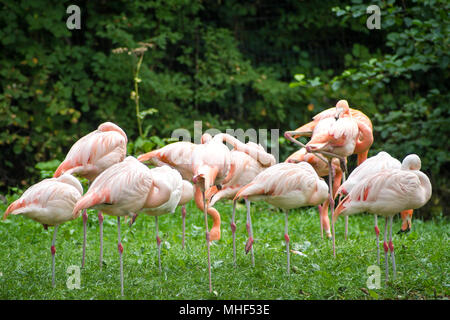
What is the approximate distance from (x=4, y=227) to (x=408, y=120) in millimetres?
4671

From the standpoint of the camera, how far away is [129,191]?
337 cm

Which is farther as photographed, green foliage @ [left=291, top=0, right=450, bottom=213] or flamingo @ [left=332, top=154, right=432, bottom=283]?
green foliage @ [left=291, top=0, right=450, bottom=213]

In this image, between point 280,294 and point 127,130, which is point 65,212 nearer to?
point 280,294

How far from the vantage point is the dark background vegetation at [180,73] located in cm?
755

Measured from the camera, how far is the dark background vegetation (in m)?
7.55

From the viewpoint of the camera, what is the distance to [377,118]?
711 centimetres

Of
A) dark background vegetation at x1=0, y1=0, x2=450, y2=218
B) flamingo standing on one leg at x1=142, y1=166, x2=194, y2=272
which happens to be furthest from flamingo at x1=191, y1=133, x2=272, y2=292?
dark background vegetation at x1=0, y1=0, x2=450, y2=218

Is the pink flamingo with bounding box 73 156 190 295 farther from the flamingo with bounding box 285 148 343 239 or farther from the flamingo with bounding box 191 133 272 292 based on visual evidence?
the flamingo with bounding box 285 148 343 239

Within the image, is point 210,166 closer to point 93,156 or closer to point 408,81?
point 93,156

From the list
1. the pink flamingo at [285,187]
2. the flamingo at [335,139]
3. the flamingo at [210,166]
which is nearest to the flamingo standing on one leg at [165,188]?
the flamingo at [210,166]

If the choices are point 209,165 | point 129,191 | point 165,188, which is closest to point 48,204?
point 129,191

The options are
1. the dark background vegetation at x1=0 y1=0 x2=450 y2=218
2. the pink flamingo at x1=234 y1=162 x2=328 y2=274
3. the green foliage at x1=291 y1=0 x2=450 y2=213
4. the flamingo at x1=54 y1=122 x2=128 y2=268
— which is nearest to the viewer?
the pink flamingo at x1=234 y1=162 x2=328 y2=274

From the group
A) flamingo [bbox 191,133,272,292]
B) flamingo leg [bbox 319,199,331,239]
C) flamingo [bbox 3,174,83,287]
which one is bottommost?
flamingo leg [bbox 319,199,331,239]

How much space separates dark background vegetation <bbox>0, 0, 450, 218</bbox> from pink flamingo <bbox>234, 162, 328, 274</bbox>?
3.22 m
